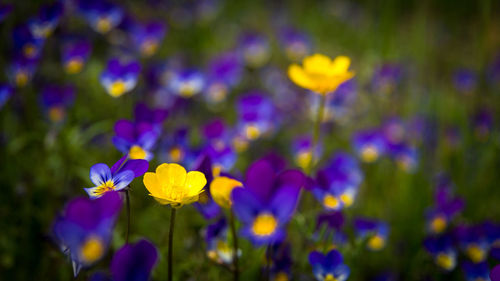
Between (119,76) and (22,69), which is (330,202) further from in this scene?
(22,69)

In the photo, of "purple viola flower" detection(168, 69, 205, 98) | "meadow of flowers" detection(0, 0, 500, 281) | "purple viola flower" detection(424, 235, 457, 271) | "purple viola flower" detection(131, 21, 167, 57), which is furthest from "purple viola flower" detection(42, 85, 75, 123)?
"purple viola flower" detection(424, 235, 457, 271)

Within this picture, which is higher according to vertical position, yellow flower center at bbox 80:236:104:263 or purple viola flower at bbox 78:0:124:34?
yellow flower center at bbox 80:236:104:263

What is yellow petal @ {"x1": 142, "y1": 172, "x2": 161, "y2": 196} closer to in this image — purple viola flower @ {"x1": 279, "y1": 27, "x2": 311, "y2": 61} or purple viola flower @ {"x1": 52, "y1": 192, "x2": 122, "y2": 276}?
purple viola flower @ {"x1": 52, "y1": 192, "x2": 122, "y2": 276}

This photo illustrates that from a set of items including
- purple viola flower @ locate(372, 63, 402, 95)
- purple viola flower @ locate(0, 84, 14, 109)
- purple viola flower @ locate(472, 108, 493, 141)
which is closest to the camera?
purple viola flower @ locate(0, 84, 14, 109)

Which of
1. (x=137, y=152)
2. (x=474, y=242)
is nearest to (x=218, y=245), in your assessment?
(x=137, y=152)

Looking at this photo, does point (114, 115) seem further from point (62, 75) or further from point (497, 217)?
point (497, 217)

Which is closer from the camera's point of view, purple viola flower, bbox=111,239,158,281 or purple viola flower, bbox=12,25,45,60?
purple viola flower, bbox=111,239,158,281

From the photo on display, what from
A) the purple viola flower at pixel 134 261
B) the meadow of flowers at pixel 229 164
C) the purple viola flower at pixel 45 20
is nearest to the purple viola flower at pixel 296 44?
the meadow of flowers at pixel 229 164
